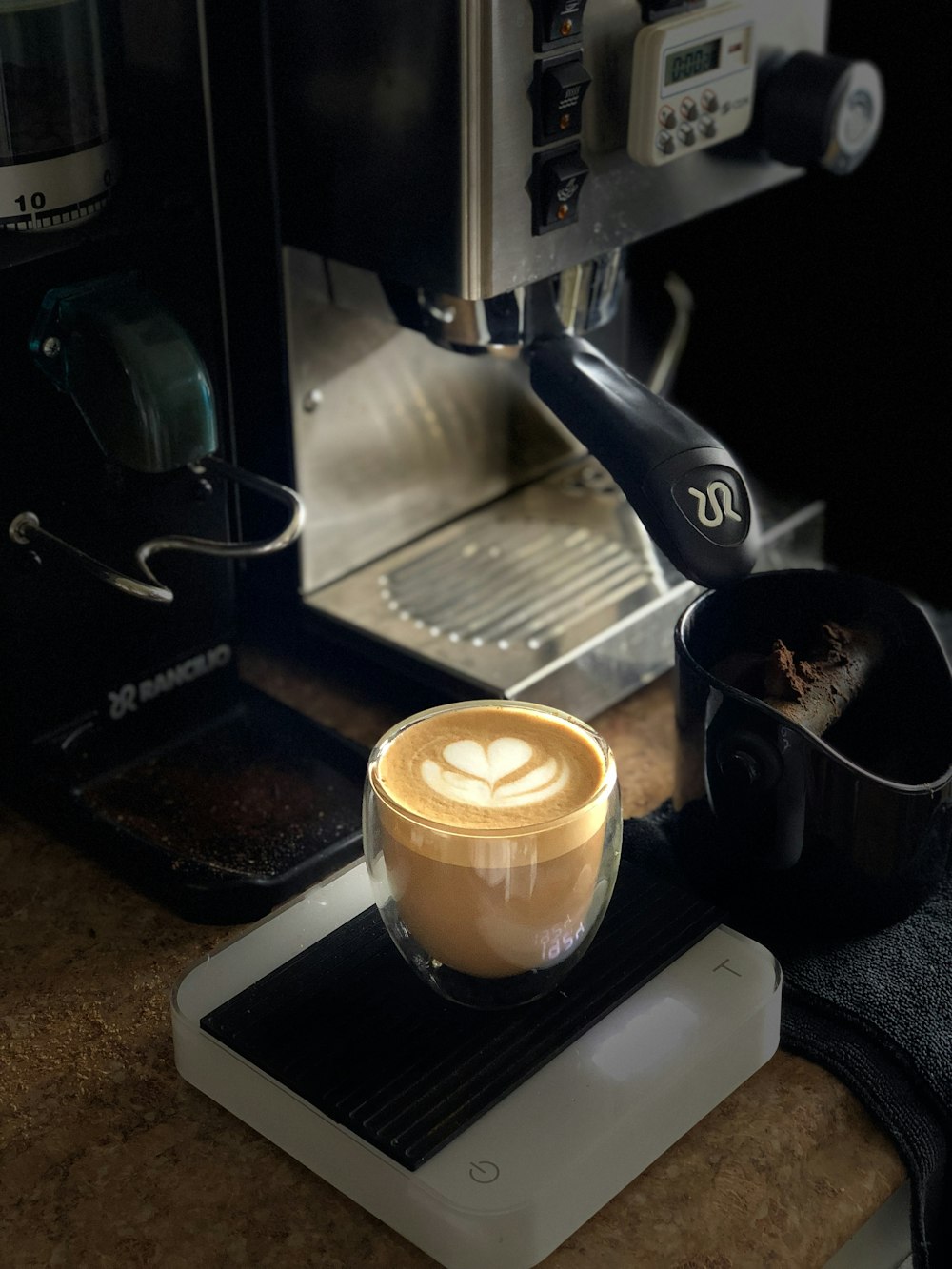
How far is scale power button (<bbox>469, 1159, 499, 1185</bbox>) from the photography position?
56 cm

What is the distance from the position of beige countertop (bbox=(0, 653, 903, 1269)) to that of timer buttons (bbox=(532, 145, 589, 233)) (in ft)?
1.25

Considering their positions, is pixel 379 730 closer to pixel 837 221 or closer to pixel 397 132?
pixel 397 132

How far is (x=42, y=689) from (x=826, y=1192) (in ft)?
1.41

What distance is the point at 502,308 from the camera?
0.79m

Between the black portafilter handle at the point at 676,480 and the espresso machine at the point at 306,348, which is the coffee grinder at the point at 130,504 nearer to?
the espresso machine at the point at 306,348

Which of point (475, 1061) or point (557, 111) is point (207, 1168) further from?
point (557, 111)

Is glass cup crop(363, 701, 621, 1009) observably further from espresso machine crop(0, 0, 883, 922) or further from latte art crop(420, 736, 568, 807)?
espresso machine crop(0, 0, 883, 922)

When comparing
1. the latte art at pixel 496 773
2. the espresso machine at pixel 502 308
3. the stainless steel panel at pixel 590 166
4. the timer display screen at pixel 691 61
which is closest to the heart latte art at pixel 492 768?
the latte art at pixel 496 773

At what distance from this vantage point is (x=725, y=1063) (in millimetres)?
623

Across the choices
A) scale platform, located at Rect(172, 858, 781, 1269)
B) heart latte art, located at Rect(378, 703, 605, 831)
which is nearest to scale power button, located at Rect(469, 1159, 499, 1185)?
scale platform, located at Rect(172, 858, 781, 1269)

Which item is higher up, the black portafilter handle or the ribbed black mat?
the black portafilter handle

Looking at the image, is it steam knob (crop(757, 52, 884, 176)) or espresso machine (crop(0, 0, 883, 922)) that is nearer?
espresso machine (crop(0, 0, 883, 922))

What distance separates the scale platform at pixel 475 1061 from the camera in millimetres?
562

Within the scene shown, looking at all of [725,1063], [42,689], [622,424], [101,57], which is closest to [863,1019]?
[725,1063]
